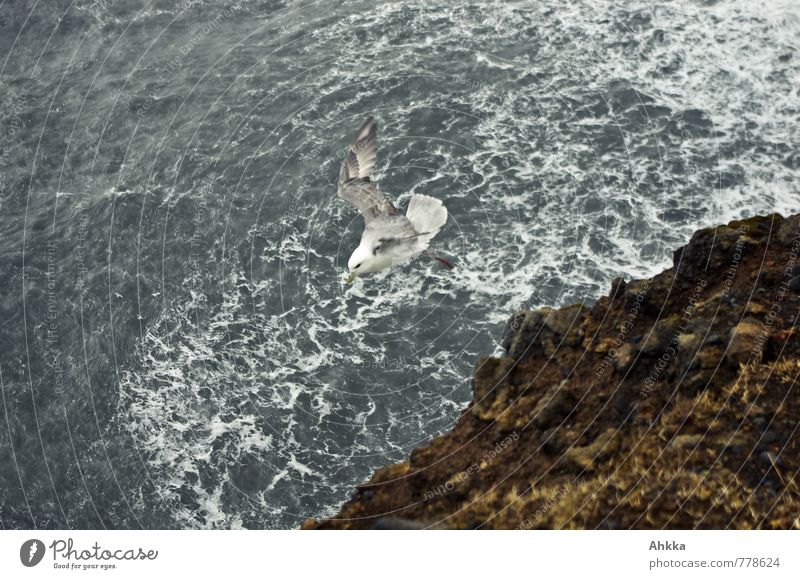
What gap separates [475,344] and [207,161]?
988 inches

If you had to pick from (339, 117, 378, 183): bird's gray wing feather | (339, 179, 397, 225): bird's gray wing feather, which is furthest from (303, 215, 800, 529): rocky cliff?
(339, 117, 378, 183): bird's gray wing feather

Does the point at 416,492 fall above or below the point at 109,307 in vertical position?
above

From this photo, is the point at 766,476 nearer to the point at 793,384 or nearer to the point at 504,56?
the point at 793,384

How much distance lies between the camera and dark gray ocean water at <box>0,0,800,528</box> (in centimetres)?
4919

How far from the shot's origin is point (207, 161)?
63.8 metres

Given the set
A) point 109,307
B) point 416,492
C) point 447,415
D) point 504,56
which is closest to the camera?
point 416,492

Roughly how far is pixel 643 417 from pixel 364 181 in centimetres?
1585

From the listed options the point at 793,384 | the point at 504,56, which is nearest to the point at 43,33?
the point at 504,56

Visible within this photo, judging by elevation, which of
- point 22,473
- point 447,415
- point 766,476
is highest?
point 766,476

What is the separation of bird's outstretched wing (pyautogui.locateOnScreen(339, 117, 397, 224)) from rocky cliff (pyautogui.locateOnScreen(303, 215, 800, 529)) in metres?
7.63

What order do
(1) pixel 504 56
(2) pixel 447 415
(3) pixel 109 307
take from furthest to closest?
1. (1) pixel 504 56
2. (3) pixel 109 307
3. (2) pixel 447 415

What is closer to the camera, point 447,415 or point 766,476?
point 766,476
